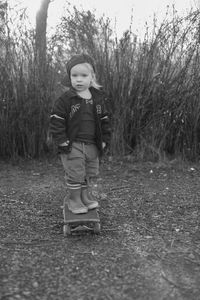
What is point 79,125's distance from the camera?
139 inches

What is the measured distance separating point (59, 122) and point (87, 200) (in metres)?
0.73

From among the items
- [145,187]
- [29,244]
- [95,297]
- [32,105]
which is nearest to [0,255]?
[29,244]

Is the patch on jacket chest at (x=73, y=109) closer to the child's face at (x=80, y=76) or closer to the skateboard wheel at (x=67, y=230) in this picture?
the child's face at (x=80, y=76)

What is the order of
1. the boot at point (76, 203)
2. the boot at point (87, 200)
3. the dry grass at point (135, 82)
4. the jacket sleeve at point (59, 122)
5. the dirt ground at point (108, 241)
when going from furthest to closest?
the dry grass at point (135, 82) → the boot at point (87, 200) → the boot at point (76, 203) → the jacket sleeve at point (59, 122) → the dirt ground at point (108, 241)

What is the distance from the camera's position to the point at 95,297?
2.58 metres

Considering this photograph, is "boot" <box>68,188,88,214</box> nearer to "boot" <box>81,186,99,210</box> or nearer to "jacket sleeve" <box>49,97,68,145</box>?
"boot" <box>81,186,99,210</box>

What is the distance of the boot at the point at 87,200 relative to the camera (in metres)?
3.73

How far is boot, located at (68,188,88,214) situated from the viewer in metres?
3.61

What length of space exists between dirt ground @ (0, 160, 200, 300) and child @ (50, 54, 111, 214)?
1.33ft

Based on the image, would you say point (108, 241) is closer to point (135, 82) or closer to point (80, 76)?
point (80, 76)

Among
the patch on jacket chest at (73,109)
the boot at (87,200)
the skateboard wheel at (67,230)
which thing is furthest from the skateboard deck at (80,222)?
the patch on jacket chest at (73,109)

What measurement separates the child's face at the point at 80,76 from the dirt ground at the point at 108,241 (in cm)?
117

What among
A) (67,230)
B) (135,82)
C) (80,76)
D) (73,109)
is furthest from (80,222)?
(135,82)

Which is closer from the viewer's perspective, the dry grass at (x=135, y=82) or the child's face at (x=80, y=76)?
the child's face at (x=80, y=76)
